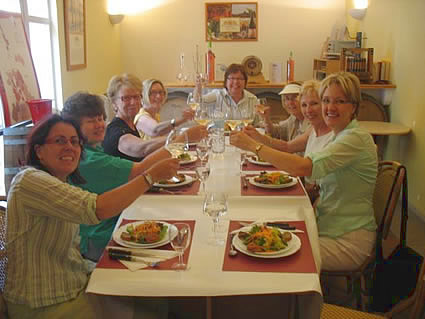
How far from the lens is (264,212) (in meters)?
1.89

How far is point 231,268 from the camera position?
4.59 feet

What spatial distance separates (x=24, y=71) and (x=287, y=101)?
203 centimetres

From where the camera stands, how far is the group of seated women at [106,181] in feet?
→ 4.75

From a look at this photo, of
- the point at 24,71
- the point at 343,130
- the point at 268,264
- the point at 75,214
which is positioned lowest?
the point at 268,264

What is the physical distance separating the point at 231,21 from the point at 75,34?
2130 mm

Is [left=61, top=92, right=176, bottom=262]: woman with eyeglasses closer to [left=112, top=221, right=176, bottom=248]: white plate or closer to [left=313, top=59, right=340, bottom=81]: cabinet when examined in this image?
[left=112, top=221, right=176, bottom=248]: white plate

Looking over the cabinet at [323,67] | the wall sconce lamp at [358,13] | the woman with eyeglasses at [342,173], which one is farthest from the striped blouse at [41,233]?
the wall sconce lamp at [358,13]

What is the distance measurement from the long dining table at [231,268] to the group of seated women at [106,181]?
125mm

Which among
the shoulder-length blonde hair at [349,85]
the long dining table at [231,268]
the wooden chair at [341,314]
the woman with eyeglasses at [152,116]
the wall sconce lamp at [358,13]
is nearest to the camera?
the long dining table at [231,268]

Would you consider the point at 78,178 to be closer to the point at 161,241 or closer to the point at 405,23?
the point at 161,241

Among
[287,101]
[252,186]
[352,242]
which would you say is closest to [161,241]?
[252,186]

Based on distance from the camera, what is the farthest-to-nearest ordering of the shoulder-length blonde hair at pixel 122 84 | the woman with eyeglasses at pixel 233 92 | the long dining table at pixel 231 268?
the woman with eyeglasses at pixel 233 92 < the shoulder-length blonde hair at pixel 122 84 < the long dining table at pixel 231 268

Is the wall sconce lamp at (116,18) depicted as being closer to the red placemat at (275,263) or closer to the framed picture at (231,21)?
the framed picture at (231,21)

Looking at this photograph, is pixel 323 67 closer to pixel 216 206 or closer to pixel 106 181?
pixel 106 181
